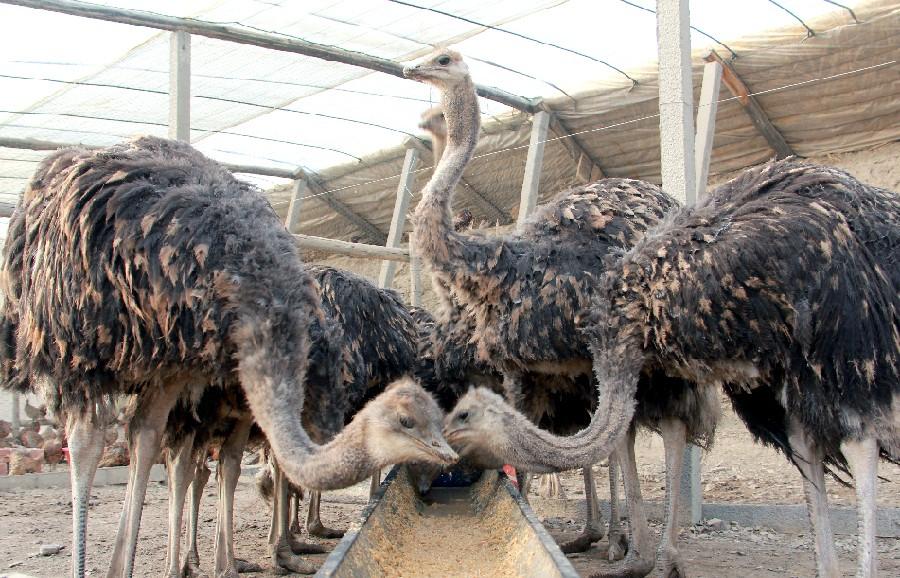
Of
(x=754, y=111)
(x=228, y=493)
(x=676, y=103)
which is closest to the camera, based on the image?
(x=228, y=493)

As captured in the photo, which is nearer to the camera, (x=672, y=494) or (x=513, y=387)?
(x=672, y=494)

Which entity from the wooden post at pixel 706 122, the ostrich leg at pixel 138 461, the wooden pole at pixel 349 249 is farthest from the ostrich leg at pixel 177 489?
the wooden post at pixel 706 122

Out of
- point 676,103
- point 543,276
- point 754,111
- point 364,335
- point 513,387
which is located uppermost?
point 754,111

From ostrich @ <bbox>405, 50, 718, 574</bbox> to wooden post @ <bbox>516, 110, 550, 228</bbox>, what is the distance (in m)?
3.56

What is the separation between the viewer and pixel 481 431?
13.4 feet

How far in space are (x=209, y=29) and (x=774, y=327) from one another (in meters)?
4.93

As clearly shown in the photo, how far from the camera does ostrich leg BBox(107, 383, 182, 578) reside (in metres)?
4.14

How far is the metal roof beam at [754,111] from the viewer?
9.33 m

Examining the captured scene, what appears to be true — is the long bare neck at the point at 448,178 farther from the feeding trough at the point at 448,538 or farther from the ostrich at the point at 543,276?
the feeding trough at the point at 448,538

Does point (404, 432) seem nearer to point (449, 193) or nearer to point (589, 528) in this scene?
point (449, 193)

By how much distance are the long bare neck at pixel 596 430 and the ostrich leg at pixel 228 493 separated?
1.53 metres

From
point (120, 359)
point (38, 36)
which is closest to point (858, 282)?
point (120, 359)

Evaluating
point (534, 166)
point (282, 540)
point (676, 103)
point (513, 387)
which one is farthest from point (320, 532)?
point (534, 166)

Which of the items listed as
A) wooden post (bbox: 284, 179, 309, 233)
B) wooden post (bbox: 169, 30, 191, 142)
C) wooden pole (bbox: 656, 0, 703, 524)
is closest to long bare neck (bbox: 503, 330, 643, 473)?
wooden pole (bbox: 656, 0, 703, 524)
